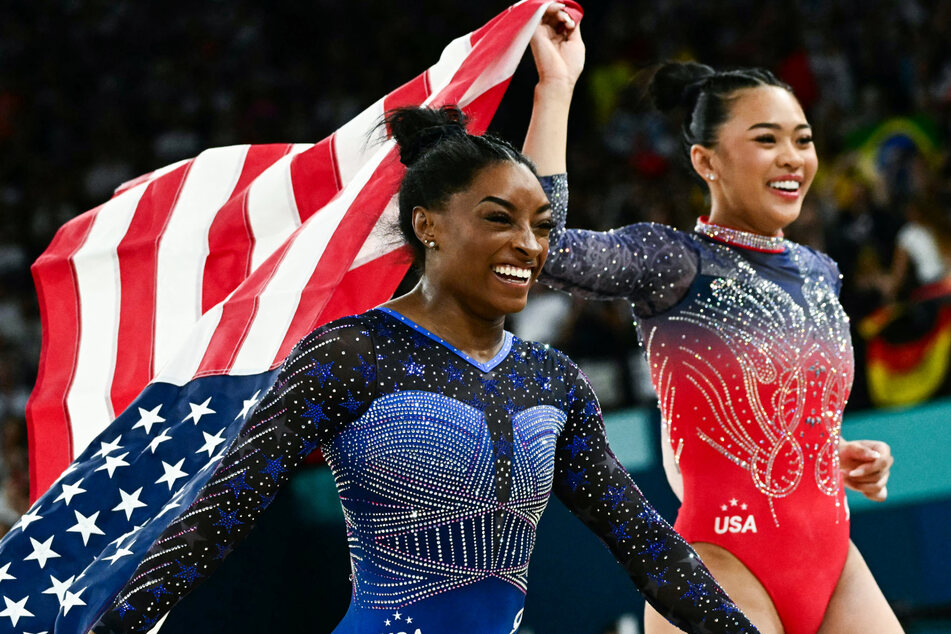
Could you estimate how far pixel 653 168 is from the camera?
8.45 metres

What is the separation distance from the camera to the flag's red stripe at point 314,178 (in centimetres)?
332

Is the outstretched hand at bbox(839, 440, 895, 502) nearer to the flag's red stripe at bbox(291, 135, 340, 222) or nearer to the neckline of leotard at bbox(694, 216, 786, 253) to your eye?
the neckline of leotard at bbox(694, 216, 786, 253)

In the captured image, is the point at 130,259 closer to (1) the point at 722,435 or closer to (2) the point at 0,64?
(1) the point at 722,435

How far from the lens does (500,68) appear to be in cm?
318

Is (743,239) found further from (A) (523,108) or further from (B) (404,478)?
(A) (523,108)

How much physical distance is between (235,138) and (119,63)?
5.22 feet

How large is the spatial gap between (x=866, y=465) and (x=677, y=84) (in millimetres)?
1122

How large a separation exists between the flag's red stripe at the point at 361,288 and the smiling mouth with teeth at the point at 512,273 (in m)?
0.63

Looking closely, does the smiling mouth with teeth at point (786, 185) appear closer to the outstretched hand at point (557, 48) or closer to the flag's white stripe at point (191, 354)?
the outstretched hand at point (557, 48)

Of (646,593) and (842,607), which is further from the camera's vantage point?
(842,607)

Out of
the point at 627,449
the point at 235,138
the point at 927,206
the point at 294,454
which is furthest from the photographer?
the point at 235,138

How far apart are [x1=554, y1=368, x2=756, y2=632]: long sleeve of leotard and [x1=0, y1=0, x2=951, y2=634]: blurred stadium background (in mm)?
1329

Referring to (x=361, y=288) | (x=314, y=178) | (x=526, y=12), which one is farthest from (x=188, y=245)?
(x=526, y=12)

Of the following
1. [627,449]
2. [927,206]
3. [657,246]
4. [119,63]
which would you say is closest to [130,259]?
[657,246]
